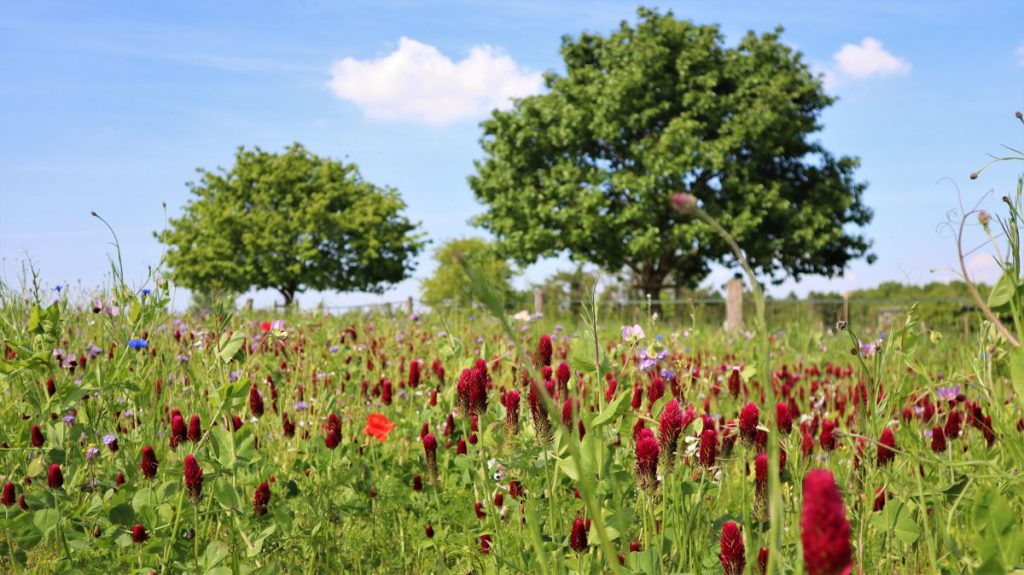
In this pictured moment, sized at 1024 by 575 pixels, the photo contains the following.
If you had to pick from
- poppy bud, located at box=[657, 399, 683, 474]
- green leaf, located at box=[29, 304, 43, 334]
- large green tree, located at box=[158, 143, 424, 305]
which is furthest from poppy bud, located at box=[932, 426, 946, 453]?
large green tree, located at box=[158, 143, 424, 305]

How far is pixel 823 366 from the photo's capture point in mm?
9109

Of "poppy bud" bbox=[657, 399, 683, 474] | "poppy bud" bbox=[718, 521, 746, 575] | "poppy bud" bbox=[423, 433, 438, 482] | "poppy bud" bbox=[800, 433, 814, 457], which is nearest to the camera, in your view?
"poppy bud" bbox=[718, 521, 746, 575]

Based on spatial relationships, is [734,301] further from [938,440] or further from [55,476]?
[55,476]

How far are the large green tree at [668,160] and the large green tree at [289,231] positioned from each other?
1398cm

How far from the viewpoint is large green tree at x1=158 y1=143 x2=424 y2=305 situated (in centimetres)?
4100

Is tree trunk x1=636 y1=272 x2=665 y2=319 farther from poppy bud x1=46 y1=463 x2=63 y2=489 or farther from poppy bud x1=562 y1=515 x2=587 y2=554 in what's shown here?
poppy bud x1=562 y1=515 x2=587 y2=554

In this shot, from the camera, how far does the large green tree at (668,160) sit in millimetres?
26641

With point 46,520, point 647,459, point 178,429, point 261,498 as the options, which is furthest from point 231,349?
point 647,459

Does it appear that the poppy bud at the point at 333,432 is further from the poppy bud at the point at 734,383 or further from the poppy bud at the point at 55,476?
the poppy bud at the point at 734,383

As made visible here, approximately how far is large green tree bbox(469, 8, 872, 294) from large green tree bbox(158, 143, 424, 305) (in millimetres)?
13985

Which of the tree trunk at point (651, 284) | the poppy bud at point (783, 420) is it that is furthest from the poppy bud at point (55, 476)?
the tree trunk at point (651, 284)

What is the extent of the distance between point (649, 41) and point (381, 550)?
2710cm

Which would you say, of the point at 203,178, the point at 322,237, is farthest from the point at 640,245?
the point at 203,178

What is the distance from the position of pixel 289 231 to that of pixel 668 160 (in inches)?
900
